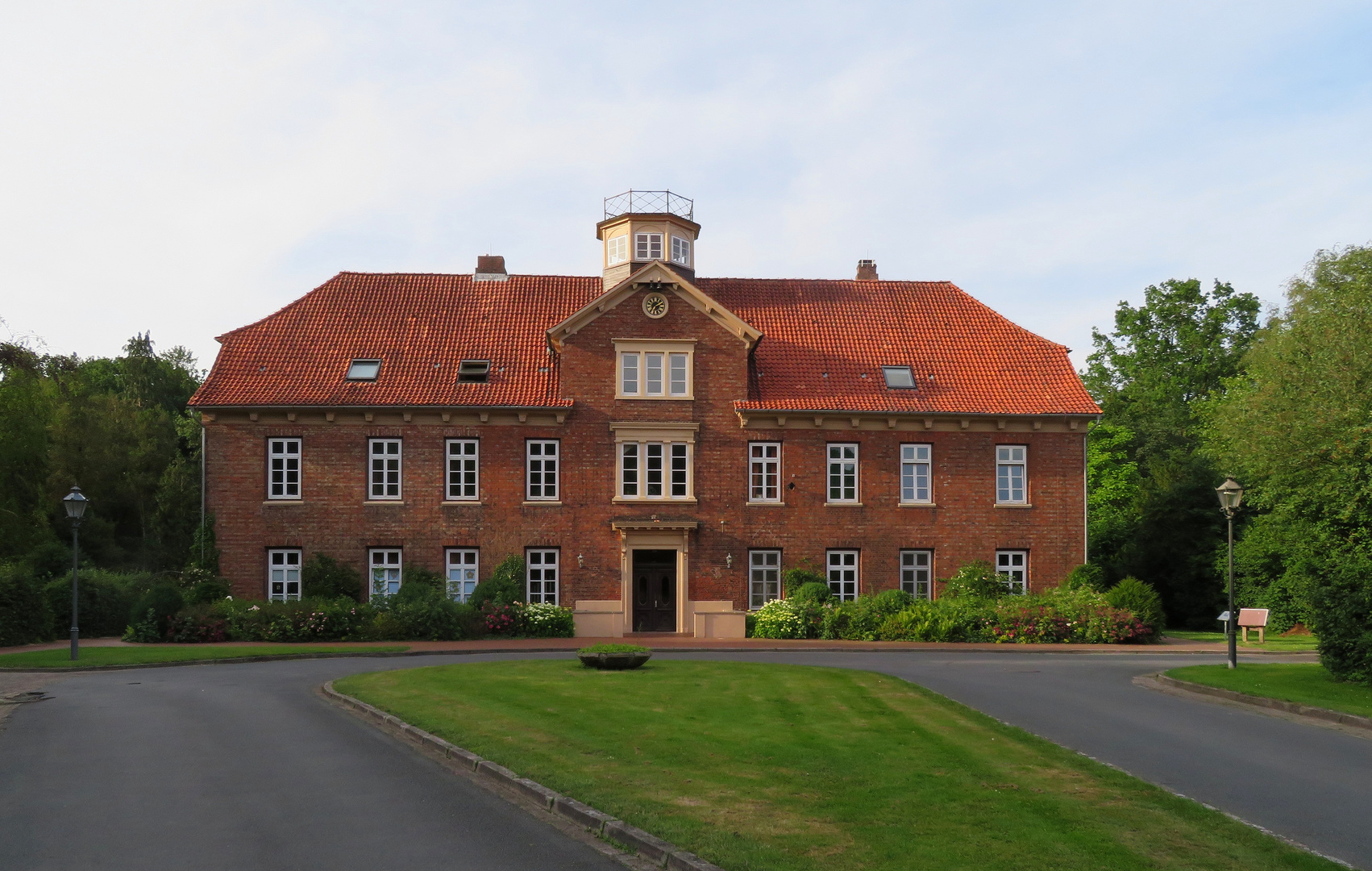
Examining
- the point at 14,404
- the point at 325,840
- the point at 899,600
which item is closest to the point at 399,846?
the point at 325,840

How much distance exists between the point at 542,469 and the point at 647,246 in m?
8.61

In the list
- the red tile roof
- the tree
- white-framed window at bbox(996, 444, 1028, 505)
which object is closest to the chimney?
the red tile roof

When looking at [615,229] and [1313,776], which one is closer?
[1313,776]

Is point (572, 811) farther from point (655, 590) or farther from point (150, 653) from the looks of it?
point (655, 590)

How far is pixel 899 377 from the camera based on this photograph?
119 ft

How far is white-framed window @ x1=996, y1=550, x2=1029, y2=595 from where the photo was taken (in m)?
35.2

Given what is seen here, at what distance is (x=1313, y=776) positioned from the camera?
11883 mm

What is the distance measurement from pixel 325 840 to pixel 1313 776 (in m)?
9.37

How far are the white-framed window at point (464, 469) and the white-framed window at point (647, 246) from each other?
28.0 feet

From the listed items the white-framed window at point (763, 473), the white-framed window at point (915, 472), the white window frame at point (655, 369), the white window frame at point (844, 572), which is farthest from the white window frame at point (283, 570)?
the white-framed window at point (915, 472)

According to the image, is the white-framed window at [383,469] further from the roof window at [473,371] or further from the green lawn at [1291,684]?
the green lawn at [1291,684]

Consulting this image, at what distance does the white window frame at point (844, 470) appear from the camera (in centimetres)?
3516

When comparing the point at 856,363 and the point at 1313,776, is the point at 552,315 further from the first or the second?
the point at 1313,776

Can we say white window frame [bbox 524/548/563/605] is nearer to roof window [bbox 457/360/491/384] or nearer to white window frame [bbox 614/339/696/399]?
white window frame [bbox 614/339/696/399]
